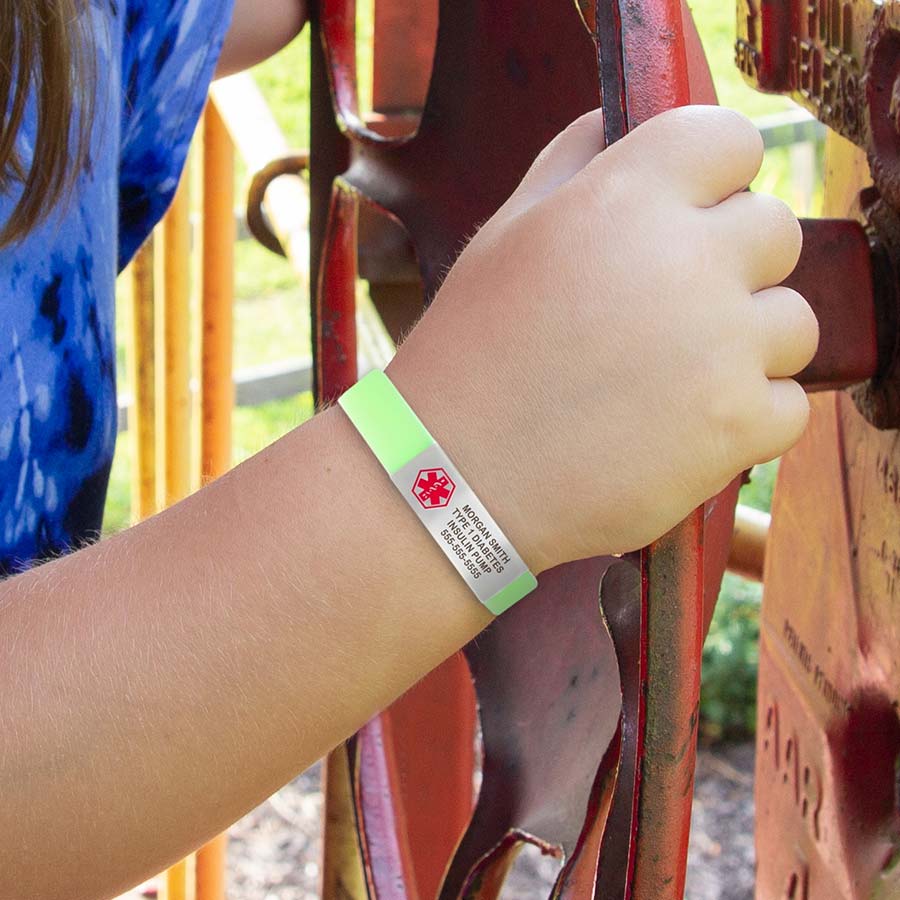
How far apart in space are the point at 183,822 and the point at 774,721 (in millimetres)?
396

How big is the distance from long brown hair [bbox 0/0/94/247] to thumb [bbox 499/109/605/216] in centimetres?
29

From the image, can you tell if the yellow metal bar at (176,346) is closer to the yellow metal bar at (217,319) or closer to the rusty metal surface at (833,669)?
the yellow metal bar at (217,319)

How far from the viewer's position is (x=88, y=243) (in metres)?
0.79

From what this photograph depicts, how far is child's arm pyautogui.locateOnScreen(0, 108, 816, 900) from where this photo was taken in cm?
50

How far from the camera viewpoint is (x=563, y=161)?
561 millimetres

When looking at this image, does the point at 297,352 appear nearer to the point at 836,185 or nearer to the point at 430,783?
the point at 430,783

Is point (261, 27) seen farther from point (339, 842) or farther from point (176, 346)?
point (339, 842)

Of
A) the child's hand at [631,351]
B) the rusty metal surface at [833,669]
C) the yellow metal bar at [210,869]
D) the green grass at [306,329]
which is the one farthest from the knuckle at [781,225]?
the green grass at [306,329]

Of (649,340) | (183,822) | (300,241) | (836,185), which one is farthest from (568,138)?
(300,241)

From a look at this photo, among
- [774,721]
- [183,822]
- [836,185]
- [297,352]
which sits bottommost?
[297,352]

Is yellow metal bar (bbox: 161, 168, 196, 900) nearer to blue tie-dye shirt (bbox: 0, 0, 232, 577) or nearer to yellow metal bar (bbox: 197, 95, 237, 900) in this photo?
yellow metal bar (bbox: 197, 95, 237, 900)

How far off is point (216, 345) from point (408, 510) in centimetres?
81

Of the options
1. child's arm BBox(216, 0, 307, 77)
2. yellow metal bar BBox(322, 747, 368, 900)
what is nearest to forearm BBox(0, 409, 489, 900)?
yellow metal bar BBox(322, 747, 368, 900)

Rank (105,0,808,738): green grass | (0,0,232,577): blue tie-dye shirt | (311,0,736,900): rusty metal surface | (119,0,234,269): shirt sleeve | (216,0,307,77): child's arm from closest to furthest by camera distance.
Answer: (311,0,736,900): rusty metal surface, (0,0,232,577): blue tie-dye shirt, (119,0,234,269): shirt sleeve, (216,0,307,77): child's arm, (105,0,808,738): green grass
